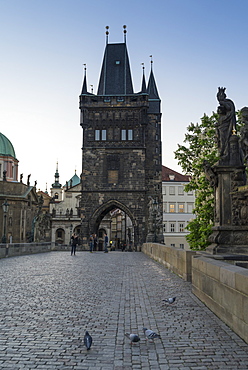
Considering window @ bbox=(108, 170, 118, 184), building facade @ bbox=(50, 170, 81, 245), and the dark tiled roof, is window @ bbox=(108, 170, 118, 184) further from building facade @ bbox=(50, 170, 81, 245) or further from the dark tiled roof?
building facade @ bbox=(50, 170, 81, 245)

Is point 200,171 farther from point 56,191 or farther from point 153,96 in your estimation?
point 56,191

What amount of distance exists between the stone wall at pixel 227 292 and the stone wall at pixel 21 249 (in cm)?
1635

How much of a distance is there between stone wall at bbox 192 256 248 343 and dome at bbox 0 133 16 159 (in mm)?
65225

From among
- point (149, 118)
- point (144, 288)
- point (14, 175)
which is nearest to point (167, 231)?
point (149, 118)

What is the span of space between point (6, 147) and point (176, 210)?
98.2 ft

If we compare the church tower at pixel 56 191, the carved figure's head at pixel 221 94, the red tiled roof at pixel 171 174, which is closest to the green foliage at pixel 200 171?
the carved figure's head at pixel 221 94

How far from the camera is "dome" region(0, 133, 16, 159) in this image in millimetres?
68875

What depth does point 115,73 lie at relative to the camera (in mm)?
49969

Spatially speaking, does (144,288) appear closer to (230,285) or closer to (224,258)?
(224,258)

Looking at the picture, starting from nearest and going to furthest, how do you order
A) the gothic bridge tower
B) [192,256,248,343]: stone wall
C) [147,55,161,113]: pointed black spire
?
[192,256,248,343]: stone wall, the gothic bridge tower, [147,55,161,113]: pointed black spire

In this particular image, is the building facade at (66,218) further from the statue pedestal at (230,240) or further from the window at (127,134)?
the statue pedestal at (230,240)

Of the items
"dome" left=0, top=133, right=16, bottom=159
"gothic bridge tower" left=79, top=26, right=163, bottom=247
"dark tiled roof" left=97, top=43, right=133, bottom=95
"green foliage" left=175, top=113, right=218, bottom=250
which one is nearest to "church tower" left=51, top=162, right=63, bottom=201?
"dome" left=0, top=133, right=16, bottom=159

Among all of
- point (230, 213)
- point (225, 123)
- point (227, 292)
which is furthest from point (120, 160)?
point (227, 292)

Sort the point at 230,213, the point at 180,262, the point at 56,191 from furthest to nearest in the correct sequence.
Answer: the point at 56,191 → the point at 180,262 → the point at 230,213
